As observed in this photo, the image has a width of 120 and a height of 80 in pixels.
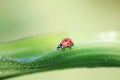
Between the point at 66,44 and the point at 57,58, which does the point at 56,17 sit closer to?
the point at 66,44

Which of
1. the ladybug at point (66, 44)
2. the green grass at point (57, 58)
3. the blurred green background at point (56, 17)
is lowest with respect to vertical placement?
the green grass at point (57, 58)

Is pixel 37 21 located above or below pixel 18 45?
above

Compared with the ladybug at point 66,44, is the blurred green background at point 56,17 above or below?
above

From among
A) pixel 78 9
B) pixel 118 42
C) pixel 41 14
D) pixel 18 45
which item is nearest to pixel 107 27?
pixel 118 42

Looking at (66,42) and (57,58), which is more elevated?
(66,42)

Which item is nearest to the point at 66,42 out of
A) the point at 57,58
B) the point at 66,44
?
the point at 66,44

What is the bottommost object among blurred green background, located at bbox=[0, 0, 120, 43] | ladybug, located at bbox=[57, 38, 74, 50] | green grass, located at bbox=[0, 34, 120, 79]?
green grass, located at bbox=[0, 34, 120, 79]

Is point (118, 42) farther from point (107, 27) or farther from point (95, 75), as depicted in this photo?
point (95, 75)

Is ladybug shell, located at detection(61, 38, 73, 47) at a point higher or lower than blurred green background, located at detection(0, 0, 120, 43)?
lower
